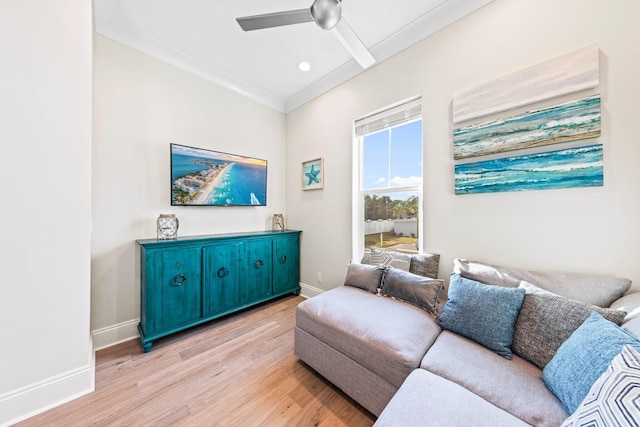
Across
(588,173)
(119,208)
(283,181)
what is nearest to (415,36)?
(588,173)

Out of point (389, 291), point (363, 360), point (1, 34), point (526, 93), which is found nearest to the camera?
point (1, 34)

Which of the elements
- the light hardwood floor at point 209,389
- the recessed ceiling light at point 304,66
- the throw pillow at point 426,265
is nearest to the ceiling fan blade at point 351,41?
the recessed ceiling light at point 304,66

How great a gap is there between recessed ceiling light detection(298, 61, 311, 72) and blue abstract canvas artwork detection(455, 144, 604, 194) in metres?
2.05

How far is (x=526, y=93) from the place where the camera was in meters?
1.59

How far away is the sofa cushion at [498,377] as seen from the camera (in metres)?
0.90

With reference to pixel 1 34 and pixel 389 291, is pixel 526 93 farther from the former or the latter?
pixel 1 34

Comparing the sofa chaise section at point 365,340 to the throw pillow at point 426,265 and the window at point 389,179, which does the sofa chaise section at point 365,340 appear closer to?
the throw pillow at point 426,265

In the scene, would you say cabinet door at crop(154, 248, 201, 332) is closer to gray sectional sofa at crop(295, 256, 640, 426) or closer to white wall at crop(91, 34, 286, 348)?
white wall at crop(91, 34, 286, 348)

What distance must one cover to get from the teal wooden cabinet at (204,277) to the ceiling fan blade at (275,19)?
6.20ft

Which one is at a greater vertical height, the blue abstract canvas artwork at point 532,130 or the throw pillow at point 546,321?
the blue abstract canvas artwork at point 532,130

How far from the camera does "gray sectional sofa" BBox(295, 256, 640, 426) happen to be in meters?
0.91

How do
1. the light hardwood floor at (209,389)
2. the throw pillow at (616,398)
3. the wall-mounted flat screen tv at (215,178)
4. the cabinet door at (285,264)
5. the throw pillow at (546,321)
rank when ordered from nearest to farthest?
1. the throw pillow at (616,398)
2. the throw pillow at (546,321)
3. the light hardwood floor at (209,389)
4. the wall-mounted flat screen tv at (215,178)
5. the cabinet door at (285,264)

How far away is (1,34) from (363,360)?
9.12ft

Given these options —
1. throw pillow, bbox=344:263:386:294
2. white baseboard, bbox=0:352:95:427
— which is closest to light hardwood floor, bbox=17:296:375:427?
white baseboard, bbox=0:352:95:427
